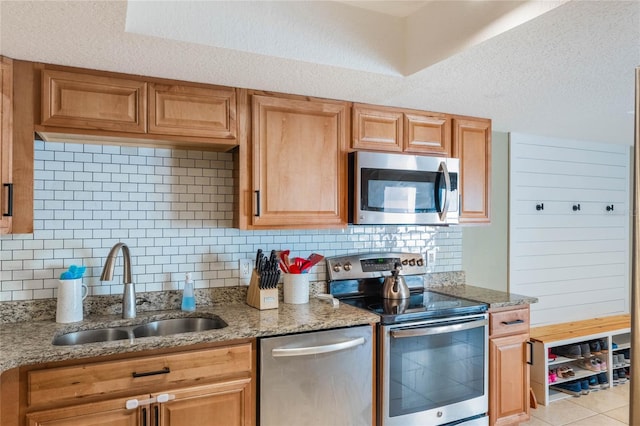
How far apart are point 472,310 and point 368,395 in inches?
31.5

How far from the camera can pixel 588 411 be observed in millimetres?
3318

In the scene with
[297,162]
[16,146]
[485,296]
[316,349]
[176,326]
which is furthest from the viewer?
[485,296]

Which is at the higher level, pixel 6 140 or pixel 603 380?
pixel 6 140

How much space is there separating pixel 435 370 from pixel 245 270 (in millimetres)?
1223

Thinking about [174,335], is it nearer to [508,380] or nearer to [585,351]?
[508,380]

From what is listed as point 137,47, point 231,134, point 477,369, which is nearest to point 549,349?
point 477,369

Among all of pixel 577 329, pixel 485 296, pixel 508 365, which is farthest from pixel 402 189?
pixel 577 329

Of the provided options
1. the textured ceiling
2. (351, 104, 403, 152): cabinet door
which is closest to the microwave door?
(351, 104, 403, 152): cabinet door

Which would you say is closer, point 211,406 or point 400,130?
point 211,406

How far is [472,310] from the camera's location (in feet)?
8.66

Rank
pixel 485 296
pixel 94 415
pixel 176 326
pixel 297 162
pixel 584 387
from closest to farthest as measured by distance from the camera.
A: pixel 94 415 → pixel 176 326 → pixel 297 162 → pixel 485 296 → pixel 584 387

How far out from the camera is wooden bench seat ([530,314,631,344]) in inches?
139

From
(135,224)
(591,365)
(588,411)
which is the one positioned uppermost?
(135,224)

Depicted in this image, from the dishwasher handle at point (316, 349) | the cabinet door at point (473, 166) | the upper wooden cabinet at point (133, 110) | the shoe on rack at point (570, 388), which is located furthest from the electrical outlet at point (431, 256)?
the upper wooden cabinet at point (133, 110)
